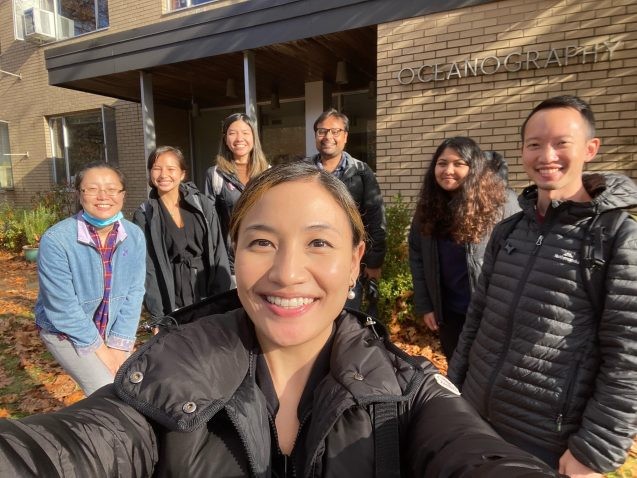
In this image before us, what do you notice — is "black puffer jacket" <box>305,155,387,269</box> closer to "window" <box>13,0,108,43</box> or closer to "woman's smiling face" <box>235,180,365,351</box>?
"woman's smiling face" <box>235,180,365,351</box>

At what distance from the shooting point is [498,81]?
5.10m

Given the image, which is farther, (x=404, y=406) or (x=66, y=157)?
(x=66, y=157)

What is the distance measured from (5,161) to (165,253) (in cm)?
1286

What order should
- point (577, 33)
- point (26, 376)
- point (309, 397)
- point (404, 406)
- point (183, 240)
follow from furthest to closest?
point (577, 33)
point (26, 376)
point (183, 240)
point (309, 397)
point (404, 406)

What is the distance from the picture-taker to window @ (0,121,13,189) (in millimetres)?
12547

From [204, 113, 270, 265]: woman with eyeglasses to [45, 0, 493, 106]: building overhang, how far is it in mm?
3005

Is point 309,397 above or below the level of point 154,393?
below

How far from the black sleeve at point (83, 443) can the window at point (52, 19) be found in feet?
39.8

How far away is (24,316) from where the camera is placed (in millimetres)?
6188

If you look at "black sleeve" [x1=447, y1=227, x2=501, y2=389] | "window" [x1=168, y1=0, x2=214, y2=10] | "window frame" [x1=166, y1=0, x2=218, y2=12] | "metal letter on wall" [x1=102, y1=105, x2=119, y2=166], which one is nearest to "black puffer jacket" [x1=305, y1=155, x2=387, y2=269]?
"black sleeve" [x1=447, y1=227, x2=501, y2=389]

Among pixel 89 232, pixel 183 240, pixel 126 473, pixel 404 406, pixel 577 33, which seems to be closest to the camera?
pixel 126 473

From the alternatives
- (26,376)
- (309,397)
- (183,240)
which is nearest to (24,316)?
(26,376)

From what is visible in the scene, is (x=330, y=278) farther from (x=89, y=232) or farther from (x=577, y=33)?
(x=577, y=33)

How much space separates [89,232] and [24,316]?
470 cm
